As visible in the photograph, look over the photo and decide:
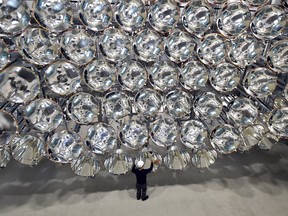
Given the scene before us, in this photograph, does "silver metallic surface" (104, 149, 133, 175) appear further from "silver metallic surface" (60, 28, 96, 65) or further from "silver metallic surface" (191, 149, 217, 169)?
A: "silver metallic surface" (60, 28, 96, 65)

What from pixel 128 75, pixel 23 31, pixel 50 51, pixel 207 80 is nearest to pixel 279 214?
pixel 207 80

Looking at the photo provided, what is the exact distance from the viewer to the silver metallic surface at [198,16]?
3.23 feet

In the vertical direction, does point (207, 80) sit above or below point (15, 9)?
below

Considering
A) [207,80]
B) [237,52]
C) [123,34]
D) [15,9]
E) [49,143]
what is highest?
[15,9]

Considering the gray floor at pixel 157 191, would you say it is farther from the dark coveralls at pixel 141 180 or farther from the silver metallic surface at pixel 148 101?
the silver metallic surface at pixel 148 101

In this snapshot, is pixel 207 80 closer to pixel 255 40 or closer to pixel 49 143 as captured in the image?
pixel 255 40

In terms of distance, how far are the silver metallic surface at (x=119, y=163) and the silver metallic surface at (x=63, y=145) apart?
221 mm

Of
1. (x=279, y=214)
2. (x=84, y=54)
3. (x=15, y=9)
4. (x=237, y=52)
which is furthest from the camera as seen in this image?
(x=279, y=214)

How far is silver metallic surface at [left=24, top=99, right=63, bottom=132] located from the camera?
1.01 meters

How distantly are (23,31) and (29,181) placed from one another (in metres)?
0.94

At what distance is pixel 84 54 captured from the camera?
0.98 metres

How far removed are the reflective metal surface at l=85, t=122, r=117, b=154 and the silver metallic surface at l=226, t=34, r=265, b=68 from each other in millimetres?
692

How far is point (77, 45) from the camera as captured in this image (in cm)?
96

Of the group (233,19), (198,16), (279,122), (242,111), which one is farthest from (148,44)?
(279,122)
